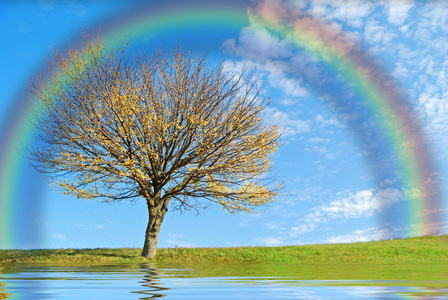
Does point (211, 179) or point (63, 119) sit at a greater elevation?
point (63, 119)

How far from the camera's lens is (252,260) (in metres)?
25.9

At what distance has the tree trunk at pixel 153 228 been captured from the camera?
26219 millimetres

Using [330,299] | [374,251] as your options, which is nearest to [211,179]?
[374,251]

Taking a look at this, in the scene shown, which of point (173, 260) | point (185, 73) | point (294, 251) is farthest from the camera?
point (294, 251)

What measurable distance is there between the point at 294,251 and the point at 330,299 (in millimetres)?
24107

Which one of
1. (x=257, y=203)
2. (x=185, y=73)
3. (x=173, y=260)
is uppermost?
(x=185, y=73)

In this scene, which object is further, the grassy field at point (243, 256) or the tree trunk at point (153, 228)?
the tree trunk at point (153, 228)

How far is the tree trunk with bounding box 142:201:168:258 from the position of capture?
26.2m

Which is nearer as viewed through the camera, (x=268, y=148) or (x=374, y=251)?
(x=268, y=148)

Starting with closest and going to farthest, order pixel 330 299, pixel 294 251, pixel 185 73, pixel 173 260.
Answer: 1. pixel 330 299
2. pixel 173 260
3. pixel 185 73
4. pixel 294 251

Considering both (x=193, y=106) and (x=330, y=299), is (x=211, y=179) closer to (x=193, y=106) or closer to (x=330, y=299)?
(x=193, y=106)

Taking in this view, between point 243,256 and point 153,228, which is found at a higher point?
point 153,228

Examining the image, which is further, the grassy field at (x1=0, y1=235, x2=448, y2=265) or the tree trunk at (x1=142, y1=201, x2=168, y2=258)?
the tree trunk at (x1=142, y1=201, x2=168, y2=258)

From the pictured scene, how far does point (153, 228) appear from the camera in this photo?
2641 centimetres
